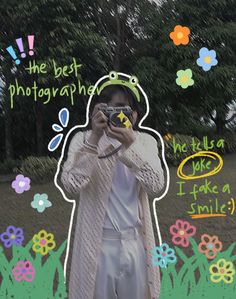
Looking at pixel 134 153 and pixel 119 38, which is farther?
pixel 119 38

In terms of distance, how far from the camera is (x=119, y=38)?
2.85 metres

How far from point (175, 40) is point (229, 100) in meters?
0.87

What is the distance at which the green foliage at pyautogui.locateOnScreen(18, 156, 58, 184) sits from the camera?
2740 millimetres

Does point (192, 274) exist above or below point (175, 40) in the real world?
below

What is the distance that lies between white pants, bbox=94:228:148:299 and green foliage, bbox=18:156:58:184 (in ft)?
4.34

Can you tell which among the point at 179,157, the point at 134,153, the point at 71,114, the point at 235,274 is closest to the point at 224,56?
the point at 179,157

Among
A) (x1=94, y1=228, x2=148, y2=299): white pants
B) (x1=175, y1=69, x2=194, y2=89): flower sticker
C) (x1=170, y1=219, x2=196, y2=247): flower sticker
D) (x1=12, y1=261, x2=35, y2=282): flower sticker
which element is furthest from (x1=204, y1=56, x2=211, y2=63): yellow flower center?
(x1=12, y1=261, x2=35, y2=282): flower sticker

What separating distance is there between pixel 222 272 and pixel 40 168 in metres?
1.29

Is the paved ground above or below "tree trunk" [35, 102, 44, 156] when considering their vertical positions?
below

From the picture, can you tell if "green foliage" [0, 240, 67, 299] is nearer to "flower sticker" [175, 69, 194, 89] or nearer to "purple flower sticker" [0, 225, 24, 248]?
"purple flower sticker" [0, 225, 24, 248]

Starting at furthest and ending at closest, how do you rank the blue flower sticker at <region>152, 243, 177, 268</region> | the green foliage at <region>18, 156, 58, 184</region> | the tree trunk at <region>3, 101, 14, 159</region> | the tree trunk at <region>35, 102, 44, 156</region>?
1. the tree trunk at <region>3, 101, 14, 159</region>
2. the tree trunk at <region>35, 102, 44, 156</region>
3. the green foliage at <region>18, 156, 58, 184</region>
4. the blue flower sticker at <region>152, 243, 177, 268</region>

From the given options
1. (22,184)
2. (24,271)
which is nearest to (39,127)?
(22,184)

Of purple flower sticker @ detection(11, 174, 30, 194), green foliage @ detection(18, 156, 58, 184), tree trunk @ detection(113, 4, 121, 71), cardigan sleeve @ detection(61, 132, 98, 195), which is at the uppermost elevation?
tree trunk @ detection(113, 4, 121, 71)

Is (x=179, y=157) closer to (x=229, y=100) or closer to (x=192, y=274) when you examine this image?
(x=192, y=274)
